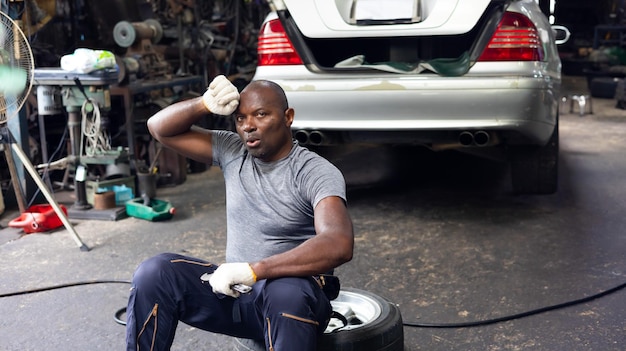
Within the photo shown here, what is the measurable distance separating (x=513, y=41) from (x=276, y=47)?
148cm

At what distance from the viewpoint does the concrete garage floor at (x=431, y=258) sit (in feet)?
10.0

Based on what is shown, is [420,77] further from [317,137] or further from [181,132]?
[181,132]

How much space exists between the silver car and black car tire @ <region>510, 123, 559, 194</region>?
55 centimetres

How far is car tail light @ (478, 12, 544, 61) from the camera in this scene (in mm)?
4172

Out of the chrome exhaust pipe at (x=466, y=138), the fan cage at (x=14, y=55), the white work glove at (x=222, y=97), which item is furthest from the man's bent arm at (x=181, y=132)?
the chrome exhaust pipe at (x=466, y=138)

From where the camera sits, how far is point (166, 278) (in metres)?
2.32

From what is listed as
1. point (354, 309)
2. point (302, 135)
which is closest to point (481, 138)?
point (302, 135)

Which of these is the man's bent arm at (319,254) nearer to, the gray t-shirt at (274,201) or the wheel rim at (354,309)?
the gray t-shirt at (274,201)

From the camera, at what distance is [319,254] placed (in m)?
2.14

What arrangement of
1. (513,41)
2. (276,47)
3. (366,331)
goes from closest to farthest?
(366,331) → (513,41) → (276,47)

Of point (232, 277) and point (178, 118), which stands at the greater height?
point (178, 118)

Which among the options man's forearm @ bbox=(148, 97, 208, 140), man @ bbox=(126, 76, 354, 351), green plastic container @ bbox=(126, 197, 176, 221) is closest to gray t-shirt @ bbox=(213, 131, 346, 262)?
man @ bbox=(126, 76, 354, 351)

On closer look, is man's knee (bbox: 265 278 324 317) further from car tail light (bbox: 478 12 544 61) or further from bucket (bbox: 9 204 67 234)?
bucket (bbox: 9 204 67 234)

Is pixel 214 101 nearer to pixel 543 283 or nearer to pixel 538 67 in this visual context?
pixel 543 283
